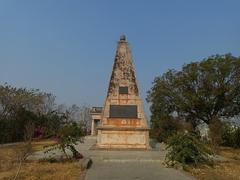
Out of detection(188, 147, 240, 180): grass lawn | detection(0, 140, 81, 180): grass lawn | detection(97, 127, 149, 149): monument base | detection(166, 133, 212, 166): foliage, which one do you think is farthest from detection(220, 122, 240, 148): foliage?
detection(0, 140, 81, 180): grass lawn

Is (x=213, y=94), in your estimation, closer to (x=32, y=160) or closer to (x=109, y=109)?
(x=109, y=109)

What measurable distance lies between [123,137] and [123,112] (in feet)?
4.77

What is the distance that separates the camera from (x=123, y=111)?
1839 cm

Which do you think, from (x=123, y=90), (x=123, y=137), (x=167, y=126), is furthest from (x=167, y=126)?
(x=123, y=137)

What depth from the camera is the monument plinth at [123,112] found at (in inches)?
702

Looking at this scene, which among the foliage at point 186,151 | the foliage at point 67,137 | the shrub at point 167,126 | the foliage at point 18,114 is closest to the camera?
the foliage at point 186,151

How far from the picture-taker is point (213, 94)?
22.4 meters

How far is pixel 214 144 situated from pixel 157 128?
9.45 meters

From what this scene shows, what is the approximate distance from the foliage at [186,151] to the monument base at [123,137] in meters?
6.70

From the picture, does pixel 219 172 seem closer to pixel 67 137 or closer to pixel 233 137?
pixel 67 137

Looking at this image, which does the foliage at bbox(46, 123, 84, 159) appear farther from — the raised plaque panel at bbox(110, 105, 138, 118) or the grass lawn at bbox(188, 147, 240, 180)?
→ the raised plaque panel at bbox(110, 105, 138, 118)

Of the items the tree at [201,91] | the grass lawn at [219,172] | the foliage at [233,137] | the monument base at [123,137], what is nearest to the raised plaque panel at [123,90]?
the monument base at [123,137]

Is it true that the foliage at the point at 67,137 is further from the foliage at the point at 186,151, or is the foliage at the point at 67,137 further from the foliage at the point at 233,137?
the foliage at the point at 233,137

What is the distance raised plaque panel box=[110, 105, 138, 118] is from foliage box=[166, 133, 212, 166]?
727 centimetres
